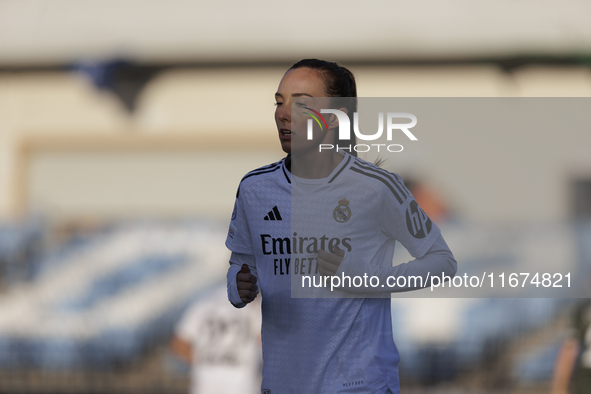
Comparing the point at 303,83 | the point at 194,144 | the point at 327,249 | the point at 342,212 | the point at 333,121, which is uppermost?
the point at 194,144

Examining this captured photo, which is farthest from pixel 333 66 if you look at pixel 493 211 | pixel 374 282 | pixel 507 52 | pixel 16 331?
pixel 507 52

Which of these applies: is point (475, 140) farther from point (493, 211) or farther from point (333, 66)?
point (333, 66)

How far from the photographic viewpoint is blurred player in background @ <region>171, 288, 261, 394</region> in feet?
17.6

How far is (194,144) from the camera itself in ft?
48.8

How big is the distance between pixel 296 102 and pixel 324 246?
1.61 ft

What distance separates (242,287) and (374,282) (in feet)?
1.42

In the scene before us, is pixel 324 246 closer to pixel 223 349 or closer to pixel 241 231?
pixel 241 231

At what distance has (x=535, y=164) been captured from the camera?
1310 cm

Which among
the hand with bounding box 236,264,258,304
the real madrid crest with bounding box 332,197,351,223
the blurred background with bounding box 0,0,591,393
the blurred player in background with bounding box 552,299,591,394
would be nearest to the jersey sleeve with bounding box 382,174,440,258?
the real madrid crest with bounding box 332,197,351,223

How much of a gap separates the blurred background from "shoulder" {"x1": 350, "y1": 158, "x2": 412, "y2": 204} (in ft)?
28.1

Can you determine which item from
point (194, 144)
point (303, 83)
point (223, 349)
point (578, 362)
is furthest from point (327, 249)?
point (194, 144)

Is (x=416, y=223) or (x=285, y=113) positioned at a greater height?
(x=285, y=113)

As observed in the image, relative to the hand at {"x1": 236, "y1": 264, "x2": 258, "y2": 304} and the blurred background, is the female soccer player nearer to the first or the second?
the hand at {"x1": 236, "y1": 264, "x2": 258, "y2": 304}

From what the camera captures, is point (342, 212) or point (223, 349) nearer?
point (342, 212)
